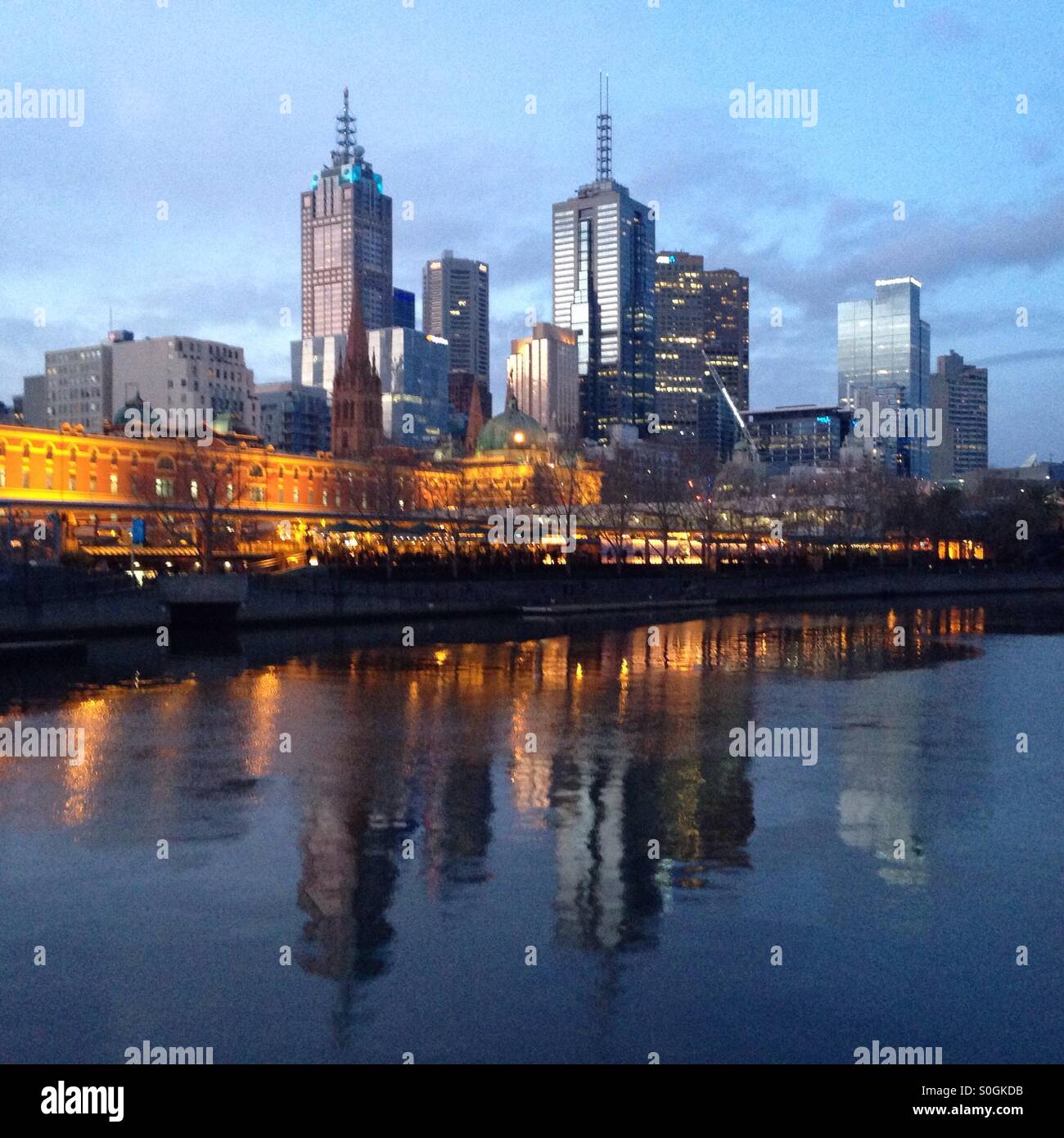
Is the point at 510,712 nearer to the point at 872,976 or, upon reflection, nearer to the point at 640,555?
the point at 872,976

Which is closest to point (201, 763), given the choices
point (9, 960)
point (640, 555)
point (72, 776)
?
point (72, 776)

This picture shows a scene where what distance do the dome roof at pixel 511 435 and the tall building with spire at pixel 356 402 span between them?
40.8 ft

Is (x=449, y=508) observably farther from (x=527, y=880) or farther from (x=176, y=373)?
(x=527, y=880)

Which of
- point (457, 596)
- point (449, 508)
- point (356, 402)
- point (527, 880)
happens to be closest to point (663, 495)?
point (449, 508)

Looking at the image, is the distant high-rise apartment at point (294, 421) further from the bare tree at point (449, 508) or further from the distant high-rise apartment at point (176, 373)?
the bare tree at point (449, 508)

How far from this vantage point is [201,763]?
1844cm

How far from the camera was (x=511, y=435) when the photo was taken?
464 feet

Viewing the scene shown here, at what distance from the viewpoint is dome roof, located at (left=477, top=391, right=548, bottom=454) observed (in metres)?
140

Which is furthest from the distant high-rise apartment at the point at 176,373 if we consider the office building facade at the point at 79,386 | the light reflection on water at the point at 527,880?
the light reflection on water at the point at 527,880

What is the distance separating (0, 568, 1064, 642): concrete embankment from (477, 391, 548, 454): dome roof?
5649cm

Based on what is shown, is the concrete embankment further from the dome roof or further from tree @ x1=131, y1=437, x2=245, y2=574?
the dome roof

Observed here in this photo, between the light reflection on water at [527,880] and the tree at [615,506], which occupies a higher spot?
the tree at [615,506]

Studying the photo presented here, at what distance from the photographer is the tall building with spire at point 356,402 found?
139250mm

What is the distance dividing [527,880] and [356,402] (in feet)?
434
